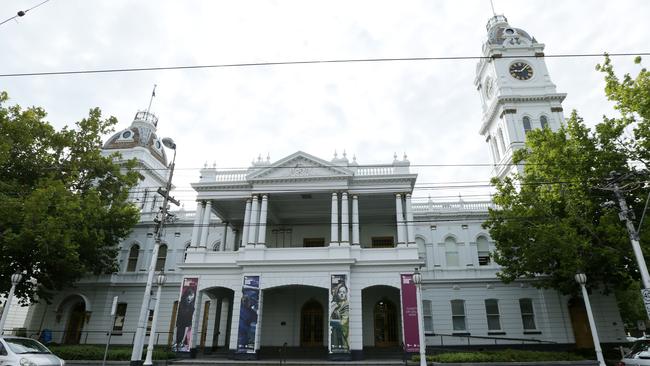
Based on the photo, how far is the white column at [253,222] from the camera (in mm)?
23453

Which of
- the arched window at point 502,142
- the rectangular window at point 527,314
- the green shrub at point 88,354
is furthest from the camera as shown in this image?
the arched window at point 502,142

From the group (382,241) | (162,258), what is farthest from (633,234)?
(162,258)

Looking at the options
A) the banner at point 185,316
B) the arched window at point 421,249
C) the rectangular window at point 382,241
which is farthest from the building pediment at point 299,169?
the arched window at point 421,249

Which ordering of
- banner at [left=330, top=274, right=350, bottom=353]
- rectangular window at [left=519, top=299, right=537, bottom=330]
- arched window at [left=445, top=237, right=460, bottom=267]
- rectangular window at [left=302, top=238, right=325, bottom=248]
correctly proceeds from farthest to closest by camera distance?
1. arched window at [left=445, top=237, right=460, bottom=267]
2. rectangular window at [left=302, top=238, right=325, bottom=248]
3. rectangular window at [left=519, top=299, right=537, bottom=330]
4. banner at [left=330, top=274, right=350, bottom=353]

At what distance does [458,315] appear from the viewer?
26.3m

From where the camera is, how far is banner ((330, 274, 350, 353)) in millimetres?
19906

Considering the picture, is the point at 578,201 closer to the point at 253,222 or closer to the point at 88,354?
the point at 253,222

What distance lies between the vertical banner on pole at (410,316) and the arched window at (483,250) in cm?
937

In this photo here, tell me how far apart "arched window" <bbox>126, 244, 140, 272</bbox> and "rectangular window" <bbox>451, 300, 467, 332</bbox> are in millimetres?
24176

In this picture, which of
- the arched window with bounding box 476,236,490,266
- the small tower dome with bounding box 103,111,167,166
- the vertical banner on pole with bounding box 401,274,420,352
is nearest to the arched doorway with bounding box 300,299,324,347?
the vertical banner on pole with bounding box 401,274,420,352

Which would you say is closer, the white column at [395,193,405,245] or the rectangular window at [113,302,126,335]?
the white column at [395,193,405,245]

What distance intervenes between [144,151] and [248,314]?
22.5 meters

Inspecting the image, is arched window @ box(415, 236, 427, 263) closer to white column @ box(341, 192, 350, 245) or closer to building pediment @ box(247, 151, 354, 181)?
white column @ box(341, 192, 350, 245)

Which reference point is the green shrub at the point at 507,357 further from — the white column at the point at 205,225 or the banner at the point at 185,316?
the white column at the point at 205,225
